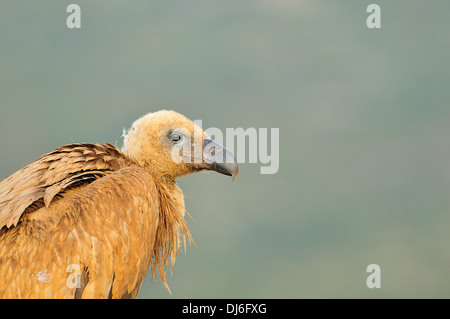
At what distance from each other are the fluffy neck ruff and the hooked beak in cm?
34

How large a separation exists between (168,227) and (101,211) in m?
0.85

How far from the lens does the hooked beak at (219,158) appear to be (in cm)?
447

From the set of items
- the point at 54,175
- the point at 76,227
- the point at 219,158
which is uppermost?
the point at 219,158

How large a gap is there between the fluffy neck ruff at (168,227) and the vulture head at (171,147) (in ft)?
0.49

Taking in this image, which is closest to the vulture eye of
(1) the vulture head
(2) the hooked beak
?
(1) the vulture head

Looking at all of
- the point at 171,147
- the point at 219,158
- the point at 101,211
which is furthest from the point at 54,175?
the point at 219,158

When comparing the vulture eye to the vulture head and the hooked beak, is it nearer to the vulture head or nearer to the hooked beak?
the vulture head

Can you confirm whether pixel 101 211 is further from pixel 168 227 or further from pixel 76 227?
pixel 168 227

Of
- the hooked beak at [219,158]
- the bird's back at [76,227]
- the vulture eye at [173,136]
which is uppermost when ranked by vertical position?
the vulture eye at [173,136]

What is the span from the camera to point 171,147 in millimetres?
4555

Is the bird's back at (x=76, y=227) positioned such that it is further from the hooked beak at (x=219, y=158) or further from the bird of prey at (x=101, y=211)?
the hooked beak at (x=219, y=158)

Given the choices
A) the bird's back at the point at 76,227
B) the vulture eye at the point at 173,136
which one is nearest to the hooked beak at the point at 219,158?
the vulture eye at the point at 173,136
